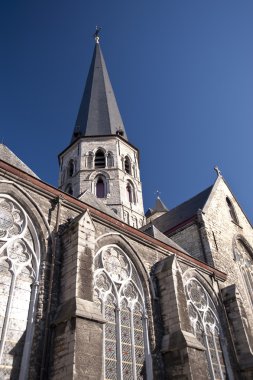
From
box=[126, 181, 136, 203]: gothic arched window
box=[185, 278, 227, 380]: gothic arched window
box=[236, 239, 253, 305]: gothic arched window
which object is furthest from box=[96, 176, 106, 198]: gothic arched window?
box=[185, 278, 227, 380]: gothic arched window

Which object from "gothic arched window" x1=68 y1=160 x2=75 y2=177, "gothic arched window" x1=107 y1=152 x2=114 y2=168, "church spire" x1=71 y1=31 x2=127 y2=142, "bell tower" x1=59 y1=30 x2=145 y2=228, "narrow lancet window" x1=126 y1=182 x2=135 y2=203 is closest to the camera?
"bell tower" x1=59 y1=30 x2=145 y2=228

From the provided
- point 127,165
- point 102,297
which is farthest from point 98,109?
point 102,297

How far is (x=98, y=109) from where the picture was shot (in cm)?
2430

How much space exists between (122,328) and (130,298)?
35.0 inches

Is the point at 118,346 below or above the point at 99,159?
below

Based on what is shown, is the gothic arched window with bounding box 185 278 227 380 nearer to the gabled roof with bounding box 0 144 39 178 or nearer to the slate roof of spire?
the gabled roof with bounding box 0 144 39 178

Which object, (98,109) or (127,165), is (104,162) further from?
(98,109)

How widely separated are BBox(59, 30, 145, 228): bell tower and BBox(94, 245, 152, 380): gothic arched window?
9227 mm

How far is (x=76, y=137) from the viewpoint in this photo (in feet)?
72.9

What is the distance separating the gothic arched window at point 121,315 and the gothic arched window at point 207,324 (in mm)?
2261

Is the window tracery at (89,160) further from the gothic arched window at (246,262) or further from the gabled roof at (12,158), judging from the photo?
the gabled roof at (12,158)

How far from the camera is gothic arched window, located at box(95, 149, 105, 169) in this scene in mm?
20531

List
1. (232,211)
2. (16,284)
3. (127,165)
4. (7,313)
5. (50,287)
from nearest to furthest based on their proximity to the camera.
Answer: (7,313) → (16,284) → (50,287) → (232,211) → (127,165)

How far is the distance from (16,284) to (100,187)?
520 inches
